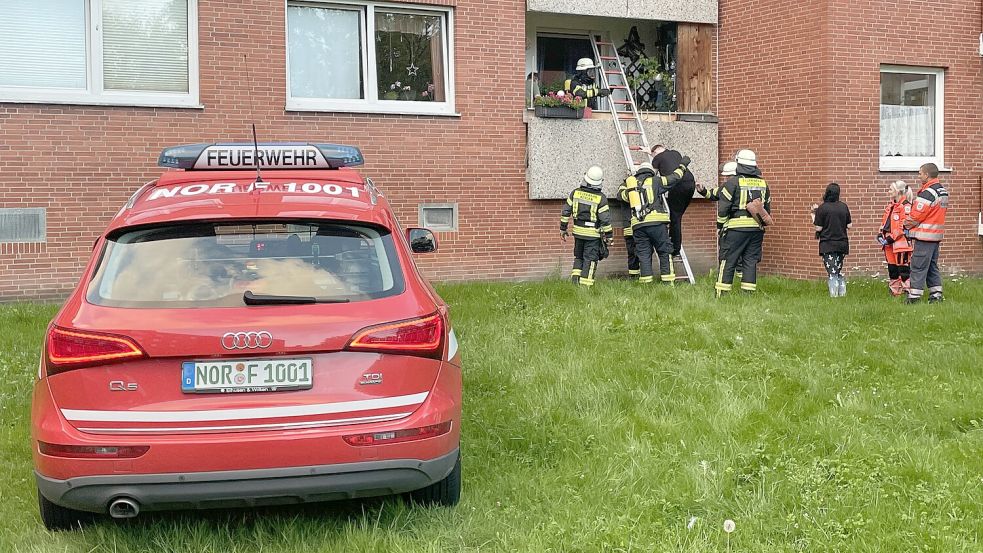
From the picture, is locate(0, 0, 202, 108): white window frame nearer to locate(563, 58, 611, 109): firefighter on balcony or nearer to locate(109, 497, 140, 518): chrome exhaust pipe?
locate(563, 58, 611, 109): firefighter on balcony

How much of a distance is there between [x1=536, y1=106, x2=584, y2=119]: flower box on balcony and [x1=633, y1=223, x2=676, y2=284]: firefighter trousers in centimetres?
213

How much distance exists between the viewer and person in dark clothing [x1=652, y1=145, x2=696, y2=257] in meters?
13.6

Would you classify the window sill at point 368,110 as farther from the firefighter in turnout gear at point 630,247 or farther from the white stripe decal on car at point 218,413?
the white stripe decal on car at point 218,413

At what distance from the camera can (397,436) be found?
3.74m

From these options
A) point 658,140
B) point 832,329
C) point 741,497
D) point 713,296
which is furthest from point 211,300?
point 658,140

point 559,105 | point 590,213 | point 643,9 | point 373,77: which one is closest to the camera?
point 590,213

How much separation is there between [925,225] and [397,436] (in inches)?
348

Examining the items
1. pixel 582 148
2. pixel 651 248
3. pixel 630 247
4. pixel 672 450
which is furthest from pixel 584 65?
pixel 672 450

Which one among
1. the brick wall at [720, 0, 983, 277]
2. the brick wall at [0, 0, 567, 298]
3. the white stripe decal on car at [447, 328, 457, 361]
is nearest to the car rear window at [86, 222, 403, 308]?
the white stripe decal on car at [447, 328, 457, 361]

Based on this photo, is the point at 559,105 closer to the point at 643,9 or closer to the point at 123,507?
the point at 643,9

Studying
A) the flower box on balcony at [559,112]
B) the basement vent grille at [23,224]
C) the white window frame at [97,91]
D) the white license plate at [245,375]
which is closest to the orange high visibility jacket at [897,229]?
the flower box on balcony at [559,112]

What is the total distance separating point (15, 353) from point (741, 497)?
21.4 ft

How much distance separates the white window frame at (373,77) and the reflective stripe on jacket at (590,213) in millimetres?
2192

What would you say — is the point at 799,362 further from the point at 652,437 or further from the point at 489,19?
the point at 489,19
